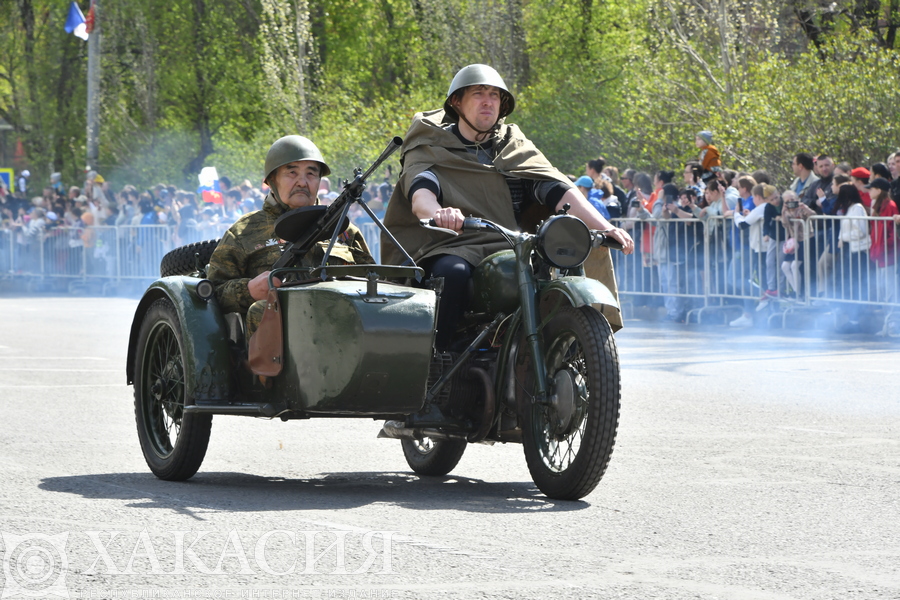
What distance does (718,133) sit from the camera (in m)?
25.2

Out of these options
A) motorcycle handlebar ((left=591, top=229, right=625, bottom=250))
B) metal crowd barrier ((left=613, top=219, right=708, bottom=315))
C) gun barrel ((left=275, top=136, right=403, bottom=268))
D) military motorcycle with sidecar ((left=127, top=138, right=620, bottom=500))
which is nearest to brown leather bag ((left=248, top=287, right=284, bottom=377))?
military motorcycle with sidecar ((left=127, top=138, right=620, bottom=500))

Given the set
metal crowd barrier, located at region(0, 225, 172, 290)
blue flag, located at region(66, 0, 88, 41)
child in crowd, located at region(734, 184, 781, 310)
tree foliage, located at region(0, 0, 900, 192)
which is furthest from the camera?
blue flag, located at region(66, 0, 88, 41)

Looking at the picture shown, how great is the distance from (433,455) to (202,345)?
1.25 metres

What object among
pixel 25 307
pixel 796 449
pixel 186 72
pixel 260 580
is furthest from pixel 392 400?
pixel 186 72

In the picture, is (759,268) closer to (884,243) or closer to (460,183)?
(884,243)

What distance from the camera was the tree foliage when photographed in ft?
79.4

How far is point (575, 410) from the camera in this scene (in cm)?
636

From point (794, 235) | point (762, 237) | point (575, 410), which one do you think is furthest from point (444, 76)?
point (575, 410)

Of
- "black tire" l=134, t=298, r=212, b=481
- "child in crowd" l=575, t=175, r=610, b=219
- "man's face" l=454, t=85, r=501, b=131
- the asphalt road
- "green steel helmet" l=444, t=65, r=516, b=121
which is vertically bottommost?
the asphalt road

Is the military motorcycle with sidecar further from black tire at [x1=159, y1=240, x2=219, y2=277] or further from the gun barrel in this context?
black tire at [x1=159, y1=240, x2=219, y2=277]

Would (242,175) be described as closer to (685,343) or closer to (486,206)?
(685,343)

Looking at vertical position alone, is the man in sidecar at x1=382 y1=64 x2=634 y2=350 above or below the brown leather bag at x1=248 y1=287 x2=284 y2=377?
above

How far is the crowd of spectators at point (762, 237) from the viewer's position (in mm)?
16297

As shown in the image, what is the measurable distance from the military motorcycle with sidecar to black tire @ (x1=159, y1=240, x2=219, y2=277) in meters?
0.40
